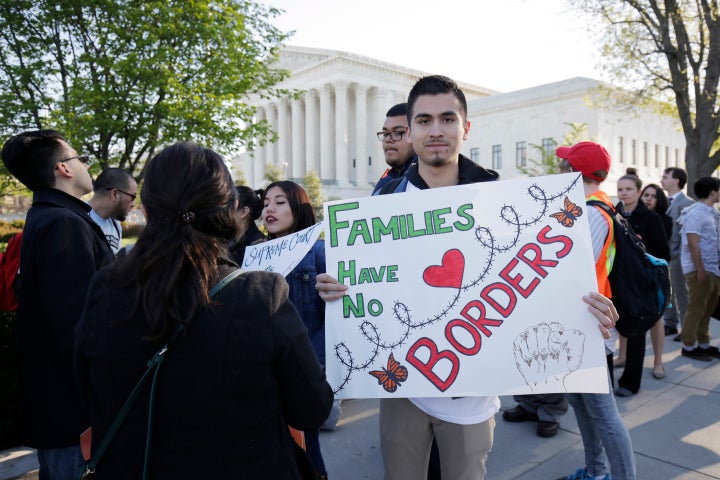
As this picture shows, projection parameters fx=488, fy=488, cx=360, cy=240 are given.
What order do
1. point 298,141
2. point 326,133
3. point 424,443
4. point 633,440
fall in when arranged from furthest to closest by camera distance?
1. point 298,141
2. point 326,133
3. point 633,440
4. point 424,443

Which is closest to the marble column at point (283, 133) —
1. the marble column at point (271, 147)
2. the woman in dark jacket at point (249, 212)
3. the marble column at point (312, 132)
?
the marble column at point (271, 147)

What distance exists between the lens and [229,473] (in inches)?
56.8

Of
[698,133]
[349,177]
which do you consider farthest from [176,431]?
[349,177]

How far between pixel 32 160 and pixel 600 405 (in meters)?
3.44

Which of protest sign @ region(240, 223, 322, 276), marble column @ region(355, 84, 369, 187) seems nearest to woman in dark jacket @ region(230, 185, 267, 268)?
protest sign @ region(240, 223, 322, 276)

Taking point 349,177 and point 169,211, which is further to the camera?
point 349,177

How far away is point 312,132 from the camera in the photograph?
62500 mm

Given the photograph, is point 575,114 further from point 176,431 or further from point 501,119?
point 176,431

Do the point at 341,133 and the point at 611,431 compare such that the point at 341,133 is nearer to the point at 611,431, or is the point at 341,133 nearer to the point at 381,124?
the point at 381,124

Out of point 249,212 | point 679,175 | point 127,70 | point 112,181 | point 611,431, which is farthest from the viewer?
point 127,70

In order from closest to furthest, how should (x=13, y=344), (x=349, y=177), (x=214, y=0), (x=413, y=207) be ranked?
1. (x=413, y=207)
2. (x=13, y=344)
3. (x=214, y=0)
4. (x=349, y=177)

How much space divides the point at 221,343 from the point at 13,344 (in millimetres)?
3542

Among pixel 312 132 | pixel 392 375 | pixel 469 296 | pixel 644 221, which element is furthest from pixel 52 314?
pixel 312 132

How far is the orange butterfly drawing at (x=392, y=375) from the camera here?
6.62 feet
